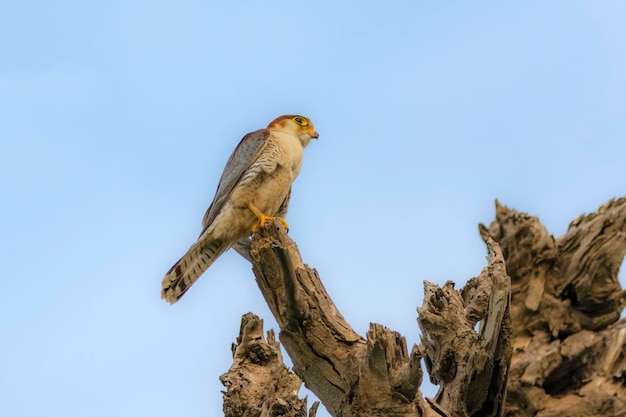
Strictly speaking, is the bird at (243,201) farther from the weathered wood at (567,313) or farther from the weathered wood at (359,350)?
the weathered wood at (567,313)

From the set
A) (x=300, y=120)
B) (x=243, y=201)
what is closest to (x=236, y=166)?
(x=243, y=201)

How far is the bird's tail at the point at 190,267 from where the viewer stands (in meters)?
7.61

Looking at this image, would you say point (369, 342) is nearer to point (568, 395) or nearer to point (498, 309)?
point (498, 309)

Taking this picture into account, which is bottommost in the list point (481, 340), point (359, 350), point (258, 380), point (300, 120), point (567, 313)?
point (258, 380)

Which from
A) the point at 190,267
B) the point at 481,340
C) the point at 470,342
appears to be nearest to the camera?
the point at 481,340

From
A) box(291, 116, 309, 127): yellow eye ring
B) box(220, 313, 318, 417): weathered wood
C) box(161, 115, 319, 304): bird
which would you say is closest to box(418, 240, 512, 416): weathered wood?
box(220, 313, 318, 417): weathered wood

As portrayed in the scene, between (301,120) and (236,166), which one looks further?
(301,120)

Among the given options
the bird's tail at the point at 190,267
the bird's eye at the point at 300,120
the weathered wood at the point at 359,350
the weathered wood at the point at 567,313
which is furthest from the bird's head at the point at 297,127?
the weathered wood at the point at 567,313

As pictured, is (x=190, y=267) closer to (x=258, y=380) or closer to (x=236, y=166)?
(x=236, y=166)

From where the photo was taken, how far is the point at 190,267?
782cm

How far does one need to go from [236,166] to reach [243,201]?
0.52 meters

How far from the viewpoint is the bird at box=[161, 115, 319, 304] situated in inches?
307

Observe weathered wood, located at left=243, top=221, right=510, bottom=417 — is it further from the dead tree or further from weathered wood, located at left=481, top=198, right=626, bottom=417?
weathered wood, located at left=481, top=198, right=626, bottom=417

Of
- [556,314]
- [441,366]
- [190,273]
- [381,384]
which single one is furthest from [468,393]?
[190,273]
